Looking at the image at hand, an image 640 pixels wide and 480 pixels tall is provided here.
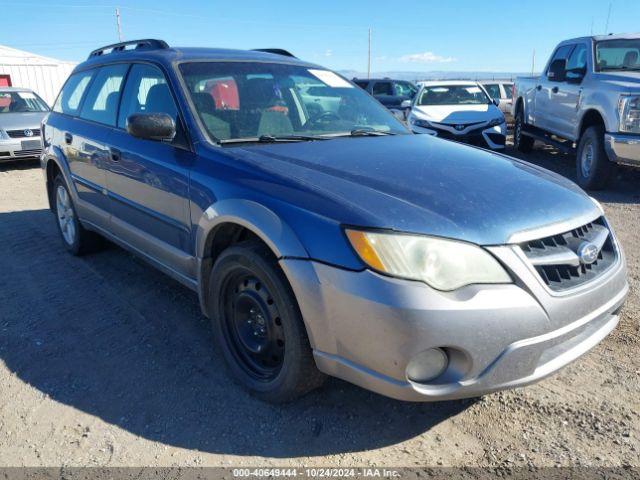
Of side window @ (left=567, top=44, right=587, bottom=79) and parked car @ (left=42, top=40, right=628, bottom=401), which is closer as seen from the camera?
parked car @ (left=42, top=40, right=628, bottom=401)

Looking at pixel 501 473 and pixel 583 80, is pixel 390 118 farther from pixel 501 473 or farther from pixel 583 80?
pixel 583 80

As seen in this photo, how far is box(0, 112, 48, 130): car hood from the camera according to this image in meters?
10.2

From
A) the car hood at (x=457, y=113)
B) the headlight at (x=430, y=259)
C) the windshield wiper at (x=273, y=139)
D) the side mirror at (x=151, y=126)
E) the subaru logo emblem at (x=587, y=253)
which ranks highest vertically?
the side mirror at (x=151, y=126)

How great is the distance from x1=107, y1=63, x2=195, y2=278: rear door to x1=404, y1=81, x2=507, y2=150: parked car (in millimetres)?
6281

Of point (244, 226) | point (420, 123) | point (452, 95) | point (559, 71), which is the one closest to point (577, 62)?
point (559, 71)

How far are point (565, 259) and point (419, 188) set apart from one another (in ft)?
2.25

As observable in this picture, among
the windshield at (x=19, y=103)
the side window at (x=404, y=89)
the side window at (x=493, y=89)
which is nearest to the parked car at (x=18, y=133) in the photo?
the windshield at (x=19, y=103)

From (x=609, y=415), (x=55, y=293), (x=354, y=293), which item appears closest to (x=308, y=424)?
(x=354, y=293)

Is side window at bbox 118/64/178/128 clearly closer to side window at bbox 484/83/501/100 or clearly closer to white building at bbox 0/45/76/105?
side window at bbox 484/83/501/100

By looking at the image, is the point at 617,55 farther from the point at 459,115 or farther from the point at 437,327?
the point at 437,327

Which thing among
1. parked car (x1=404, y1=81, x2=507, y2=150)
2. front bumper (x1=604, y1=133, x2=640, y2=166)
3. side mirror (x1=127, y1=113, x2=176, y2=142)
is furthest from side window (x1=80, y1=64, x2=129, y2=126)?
parked car (x1=404, y1=81, x2=507, y2=150)

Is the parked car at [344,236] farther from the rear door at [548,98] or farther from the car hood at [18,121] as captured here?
the car hood at [18,121]

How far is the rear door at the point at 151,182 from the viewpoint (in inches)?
119

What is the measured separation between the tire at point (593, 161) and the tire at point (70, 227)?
6.20m
